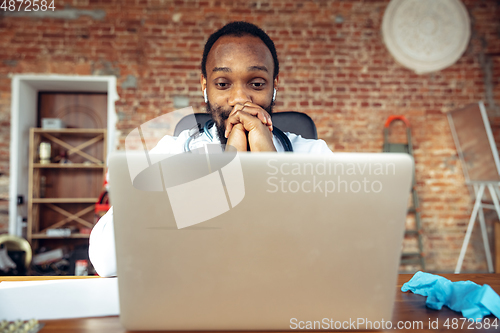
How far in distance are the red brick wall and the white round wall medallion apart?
0.09 metres

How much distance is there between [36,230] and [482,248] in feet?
14.5

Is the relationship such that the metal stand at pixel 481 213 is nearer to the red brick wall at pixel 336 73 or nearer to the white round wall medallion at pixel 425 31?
the red brick wall at pixel 336 73

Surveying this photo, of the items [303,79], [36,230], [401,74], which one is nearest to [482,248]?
[401,74]

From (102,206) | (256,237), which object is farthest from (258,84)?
(102,206)

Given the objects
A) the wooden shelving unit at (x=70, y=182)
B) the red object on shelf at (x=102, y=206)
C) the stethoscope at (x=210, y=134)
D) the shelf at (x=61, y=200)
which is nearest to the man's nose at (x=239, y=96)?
the stethoscope at (x=210, y=134)

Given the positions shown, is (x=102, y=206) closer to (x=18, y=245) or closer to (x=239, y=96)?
(x=18, y=245)

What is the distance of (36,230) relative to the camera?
3230 mm

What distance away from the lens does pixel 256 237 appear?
0.43m

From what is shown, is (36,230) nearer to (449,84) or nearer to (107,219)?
(107,219)

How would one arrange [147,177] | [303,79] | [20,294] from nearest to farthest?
[147,177] → [20,294] → [303,79]

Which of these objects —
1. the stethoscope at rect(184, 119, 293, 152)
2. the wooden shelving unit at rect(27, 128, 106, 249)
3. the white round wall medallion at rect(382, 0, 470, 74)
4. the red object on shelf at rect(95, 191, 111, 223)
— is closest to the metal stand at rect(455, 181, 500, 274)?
the white round wall medallion at rect(382, 0, 470, 74)

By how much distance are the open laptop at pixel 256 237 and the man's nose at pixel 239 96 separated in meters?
0.77

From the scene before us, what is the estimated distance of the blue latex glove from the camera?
603 mm

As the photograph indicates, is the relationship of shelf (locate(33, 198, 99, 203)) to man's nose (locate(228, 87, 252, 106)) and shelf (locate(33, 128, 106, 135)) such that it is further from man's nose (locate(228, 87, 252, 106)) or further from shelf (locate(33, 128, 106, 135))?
man's nose (locate(228, 87, 252, 106))
